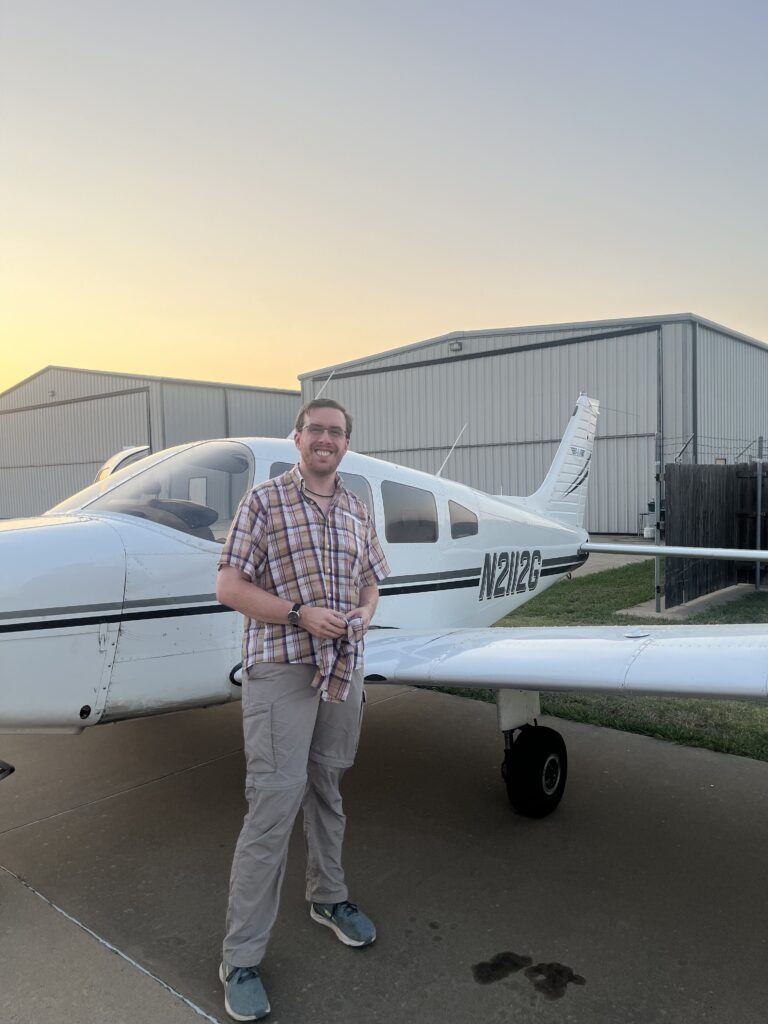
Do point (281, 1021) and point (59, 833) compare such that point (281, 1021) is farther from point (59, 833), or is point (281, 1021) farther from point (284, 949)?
point (59, 833)

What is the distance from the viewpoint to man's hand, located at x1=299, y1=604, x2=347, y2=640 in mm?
2273

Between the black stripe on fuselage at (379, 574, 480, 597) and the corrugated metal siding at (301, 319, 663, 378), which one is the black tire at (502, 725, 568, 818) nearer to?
the black stripe on fuselage at (379, 574, 480, 597)

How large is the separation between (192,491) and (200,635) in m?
0.76

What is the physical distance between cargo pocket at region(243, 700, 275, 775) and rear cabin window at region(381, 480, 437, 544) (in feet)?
7.16

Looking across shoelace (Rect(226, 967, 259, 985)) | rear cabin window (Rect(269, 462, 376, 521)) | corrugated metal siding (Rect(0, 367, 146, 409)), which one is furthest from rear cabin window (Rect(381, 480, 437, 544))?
corrugated metal siding (Rect(0, 367, 146, 409))

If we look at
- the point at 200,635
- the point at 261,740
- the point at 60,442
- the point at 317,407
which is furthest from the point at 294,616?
the point at 60,442

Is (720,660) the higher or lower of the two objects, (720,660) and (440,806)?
the higher

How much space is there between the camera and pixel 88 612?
303cm

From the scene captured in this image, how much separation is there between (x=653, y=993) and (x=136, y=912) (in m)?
1.92

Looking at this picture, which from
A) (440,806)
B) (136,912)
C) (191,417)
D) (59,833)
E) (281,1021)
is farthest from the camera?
(191,417)

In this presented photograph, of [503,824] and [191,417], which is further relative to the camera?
[191,417]

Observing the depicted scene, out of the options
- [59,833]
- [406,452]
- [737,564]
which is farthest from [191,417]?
[59,833]

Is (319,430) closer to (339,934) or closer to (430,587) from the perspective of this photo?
(339,934)

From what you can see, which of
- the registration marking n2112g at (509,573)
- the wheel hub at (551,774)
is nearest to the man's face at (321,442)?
the wheel hub at (551,774)
